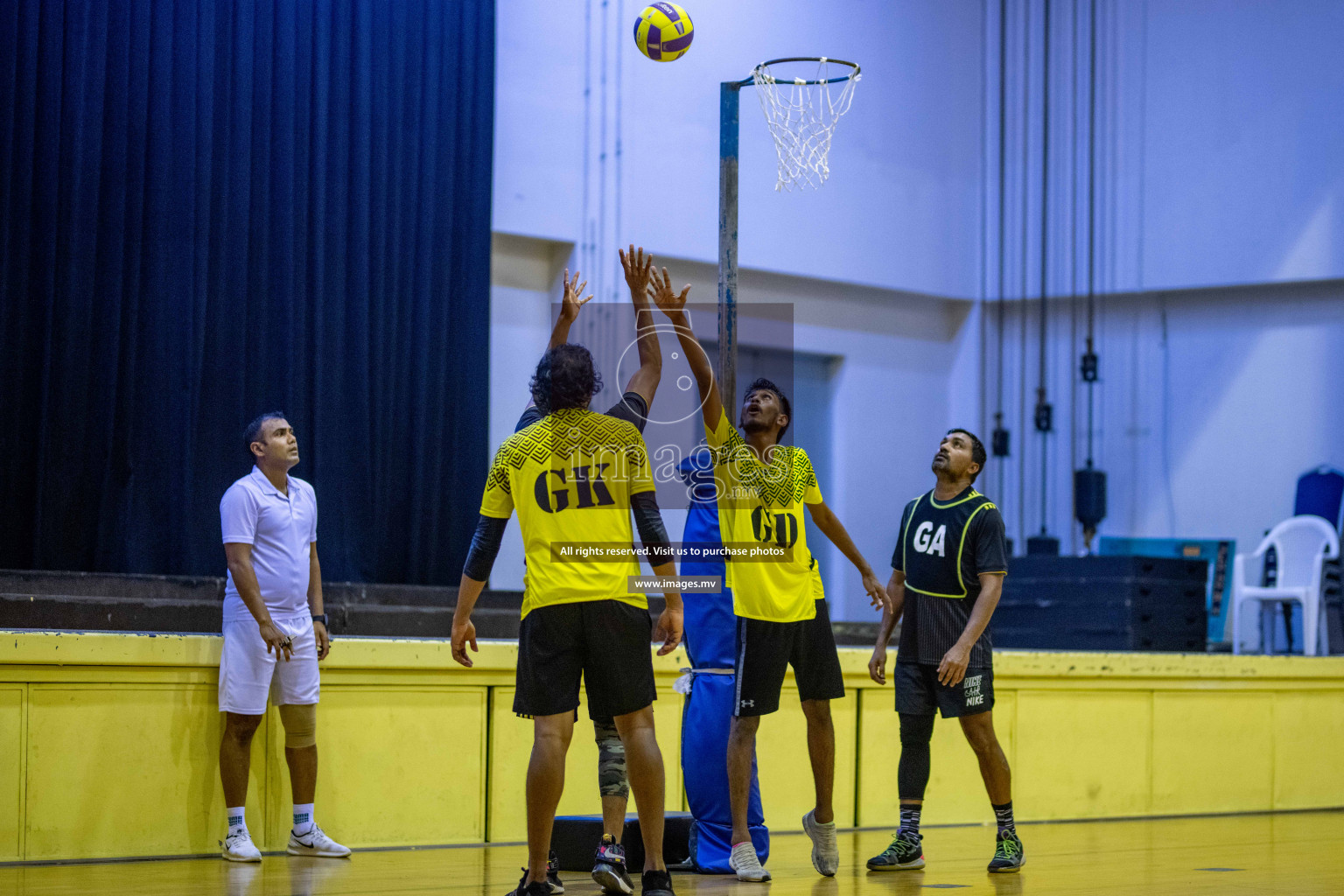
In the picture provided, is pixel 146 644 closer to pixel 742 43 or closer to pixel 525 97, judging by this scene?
pixel 525 97

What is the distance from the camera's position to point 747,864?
164 inches

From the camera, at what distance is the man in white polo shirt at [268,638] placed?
465cm

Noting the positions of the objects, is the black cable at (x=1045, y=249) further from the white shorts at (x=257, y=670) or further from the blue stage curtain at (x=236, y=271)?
the white shorts at (x=257, y=670)

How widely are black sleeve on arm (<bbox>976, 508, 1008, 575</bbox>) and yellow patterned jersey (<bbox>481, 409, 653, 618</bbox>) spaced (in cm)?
155

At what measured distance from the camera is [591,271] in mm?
9695

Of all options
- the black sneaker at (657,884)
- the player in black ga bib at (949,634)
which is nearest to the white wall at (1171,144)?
the player in black ga bib at (949,634)

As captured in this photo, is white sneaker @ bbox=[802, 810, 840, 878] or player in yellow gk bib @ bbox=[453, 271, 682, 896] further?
white sneaker @ bbox=[802, 810, 840, 878]

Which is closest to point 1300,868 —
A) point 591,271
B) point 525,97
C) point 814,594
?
point 814,594

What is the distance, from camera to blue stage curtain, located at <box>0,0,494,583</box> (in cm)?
731

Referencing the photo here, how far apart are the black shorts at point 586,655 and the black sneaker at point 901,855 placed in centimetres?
147

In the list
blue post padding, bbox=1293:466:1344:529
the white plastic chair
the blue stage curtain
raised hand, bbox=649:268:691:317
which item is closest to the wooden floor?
raised hand, bbox=649:268:691:317

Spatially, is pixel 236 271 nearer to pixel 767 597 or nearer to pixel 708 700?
pixel 708 700

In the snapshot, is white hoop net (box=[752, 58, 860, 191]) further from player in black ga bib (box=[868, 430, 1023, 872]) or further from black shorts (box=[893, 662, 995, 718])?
black shorts (box=[893, 662, 995, 718])

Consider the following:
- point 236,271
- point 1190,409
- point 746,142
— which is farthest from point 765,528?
point 1190,409
